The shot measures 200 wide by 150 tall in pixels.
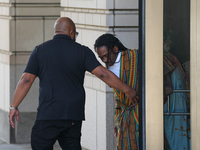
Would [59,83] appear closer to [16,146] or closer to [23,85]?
[23,85]

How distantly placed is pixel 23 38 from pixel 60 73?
3415mm

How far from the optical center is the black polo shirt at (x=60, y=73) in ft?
12.7

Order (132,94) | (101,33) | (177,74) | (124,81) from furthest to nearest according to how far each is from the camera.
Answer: (101,33) → (124,81) → (132,94) → (177,74)

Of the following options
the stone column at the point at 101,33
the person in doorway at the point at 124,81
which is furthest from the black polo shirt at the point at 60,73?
the stone column at the point at 101,33

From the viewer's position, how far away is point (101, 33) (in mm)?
5359

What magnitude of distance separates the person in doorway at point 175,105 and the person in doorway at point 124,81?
1.30ft

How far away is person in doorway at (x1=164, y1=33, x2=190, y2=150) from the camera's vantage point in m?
3.48

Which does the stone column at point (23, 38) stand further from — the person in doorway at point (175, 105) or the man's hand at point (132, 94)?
the person in doorway at point (175, 105)

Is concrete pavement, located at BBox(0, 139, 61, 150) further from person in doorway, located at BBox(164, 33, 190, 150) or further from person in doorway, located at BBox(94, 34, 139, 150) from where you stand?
person in doorway, located at BBox(164, 33, 190, 150)

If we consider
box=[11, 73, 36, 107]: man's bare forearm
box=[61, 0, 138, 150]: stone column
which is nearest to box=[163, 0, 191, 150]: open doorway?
Answer: box=[11, 73, 36, 107]: man's bare forearm

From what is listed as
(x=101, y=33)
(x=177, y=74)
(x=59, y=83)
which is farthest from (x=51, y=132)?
(x=101, y=33)

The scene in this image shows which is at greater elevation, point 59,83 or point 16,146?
point 59,83

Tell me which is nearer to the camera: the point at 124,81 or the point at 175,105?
the point at 175,105

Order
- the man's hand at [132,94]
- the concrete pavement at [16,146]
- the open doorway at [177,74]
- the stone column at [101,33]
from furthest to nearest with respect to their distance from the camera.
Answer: the concrete pavement at [16,146] < the stone column at [101,33] < the man's hand at [132,94] < the open doorway at [177,74]
